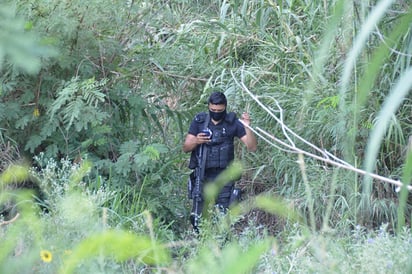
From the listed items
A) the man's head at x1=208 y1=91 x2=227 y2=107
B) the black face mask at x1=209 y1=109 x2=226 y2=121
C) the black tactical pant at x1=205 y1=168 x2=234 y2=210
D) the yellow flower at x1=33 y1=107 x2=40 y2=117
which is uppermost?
the man's head at x1=208 y1=91 x2=227 y2=107

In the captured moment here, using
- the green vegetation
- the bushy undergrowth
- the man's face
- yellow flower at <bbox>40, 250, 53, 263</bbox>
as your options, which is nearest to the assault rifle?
the green vegetation

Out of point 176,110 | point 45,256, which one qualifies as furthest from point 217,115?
point 45,256

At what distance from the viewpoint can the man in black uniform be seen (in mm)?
6293

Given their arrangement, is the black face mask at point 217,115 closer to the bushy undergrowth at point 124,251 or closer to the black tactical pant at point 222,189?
the black tactical pant at point 222,189

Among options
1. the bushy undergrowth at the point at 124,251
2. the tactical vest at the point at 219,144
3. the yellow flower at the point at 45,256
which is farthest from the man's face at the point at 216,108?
the yellow flower at the point at 45,256

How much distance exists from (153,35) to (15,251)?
5.38 m

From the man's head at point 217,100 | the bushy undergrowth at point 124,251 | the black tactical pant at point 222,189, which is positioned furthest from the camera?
the black tactical pant at point 222,189

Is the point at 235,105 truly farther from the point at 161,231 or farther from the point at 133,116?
the point at 161,231

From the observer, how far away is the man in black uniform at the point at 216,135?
248 inches

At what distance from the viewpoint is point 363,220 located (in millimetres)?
6480

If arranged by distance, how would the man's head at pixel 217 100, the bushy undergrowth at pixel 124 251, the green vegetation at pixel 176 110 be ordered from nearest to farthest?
the bushy undergrowth at pixel 124 251, the green vegetation at pixel 176 110, the man's head at pixel 217 100

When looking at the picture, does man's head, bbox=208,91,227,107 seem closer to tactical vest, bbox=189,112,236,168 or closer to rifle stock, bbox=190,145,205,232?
tactical vest, bbox=189,112,236,168

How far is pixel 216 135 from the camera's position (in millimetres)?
6344

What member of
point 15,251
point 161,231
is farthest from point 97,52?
point 15,251
